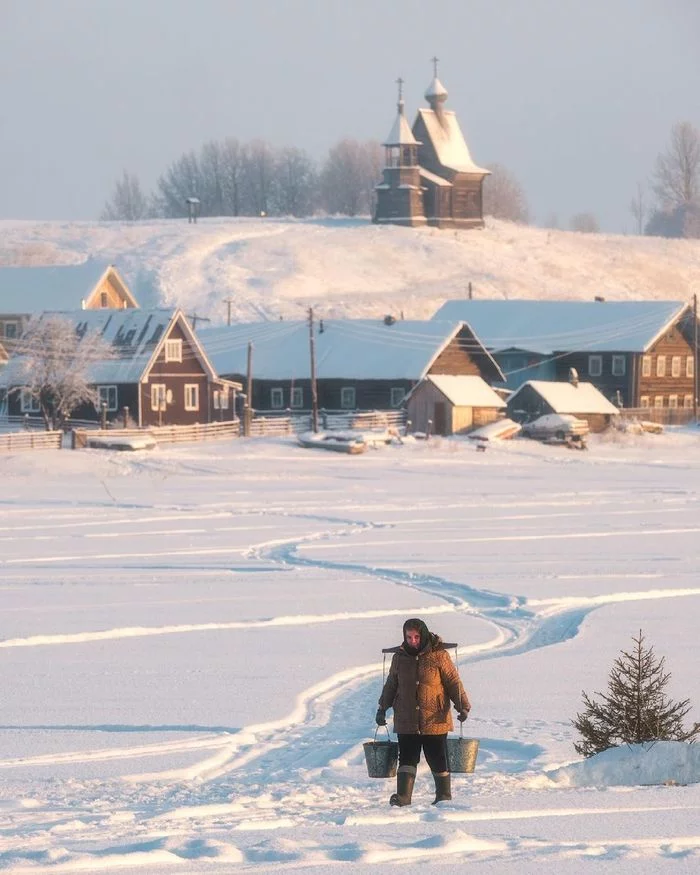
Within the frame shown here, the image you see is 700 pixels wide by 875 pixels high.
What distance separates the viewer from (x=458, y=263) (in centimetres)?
13138

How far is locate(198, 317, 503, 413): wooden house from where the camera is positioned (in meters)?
70.3

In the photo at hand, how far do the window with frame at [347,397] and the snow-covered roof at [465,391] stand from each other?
15.0 ft

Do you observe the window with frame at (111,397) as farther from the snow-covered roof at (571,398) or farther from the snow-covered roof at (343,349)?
the snow-covered roof at (571,398)

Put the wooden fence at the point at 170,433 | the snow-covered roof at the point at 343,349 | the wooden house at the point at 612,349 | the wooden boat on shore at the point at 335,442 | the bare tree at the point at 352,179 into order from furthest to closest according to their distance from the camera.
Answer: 1. the bare tree at the point at 352,179
2. the wooden house at the point at 612,349
3. the snow-covered roof at the point at 343,349
4. the wooden boat on shore at the point at 335,442
5. the wooden fence at the point at 170,433

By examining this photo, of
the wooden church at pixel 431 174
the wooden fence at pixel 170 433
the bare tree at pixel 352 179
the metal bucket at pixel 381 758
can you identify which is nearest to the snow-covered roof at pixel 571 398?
the wooden fence at pixel 170 433

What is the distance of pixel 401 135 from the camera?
429ft

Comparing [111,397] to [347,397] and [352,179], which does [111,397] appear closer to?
[347,397]

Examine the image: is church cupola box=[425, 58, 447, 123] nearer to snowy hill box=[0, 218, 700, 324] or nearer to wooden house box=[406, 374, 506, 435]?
snowy hill box=[0, 218, 700, 324]

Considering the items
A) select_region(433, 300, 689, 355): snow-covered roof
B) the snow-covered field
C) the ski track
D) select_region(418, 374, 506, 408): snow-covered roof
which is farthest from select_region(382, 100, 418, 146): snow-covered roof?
the ski track

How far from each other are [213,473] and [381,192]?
3710 inches

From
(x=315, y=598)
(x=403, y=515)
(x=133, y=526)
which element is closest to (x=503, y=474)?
(x=403, y=515)

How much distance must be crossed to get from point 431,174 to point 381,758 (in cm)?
12853

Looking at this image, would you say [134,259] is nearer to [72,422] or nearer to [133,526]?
[72,422]

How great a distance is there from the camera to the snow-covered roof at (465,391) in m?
→ 66.9
